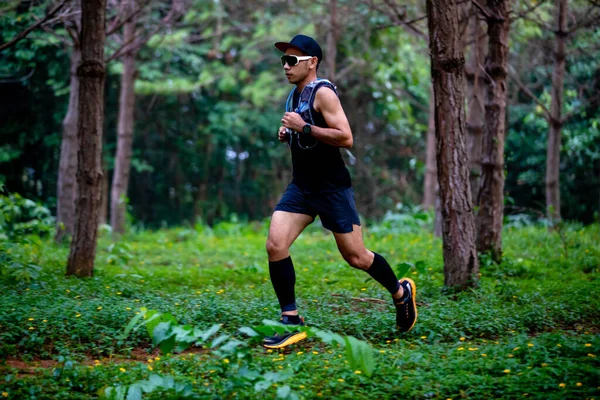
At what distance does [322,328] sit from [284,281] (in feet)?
1.84

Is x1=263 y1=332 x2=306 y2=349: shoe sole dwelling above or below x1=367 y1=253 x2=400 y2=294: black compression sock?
below

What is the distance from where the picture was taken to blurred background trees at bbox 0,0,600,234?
1678cm

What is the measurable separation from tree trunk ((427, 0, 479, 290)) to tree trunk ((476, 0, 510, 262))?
1.57 metres

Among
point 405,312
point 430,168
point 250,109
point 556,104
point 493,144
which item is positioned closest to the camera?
point 405,312

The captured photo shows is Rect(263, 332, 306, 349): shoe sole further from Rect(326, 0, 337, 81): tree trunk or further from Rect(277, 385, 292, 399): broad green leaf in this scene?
Rect(326, 0, 337, 81): tree trunk

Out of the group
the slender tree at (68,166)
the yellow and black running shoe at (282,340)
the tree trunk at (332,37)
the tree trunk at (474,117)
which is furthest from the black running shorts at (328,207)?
the tree trunk at (332,37)

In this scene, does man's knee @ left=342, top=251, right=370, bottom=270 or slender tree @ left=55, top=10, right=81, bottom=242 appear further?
slender tree @ left=55, top=10, right=81, bottom=242

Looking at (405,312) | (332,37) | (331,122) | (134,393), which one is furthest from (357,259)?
(332,37)

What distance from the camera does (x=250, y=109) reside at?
23.5 meters

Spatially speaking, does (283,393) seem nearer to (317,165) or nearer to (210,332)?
(210,332)

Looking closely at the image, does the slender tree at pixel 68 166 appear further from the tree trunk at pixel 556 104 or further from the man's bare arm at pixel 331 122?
the tree trunk at pixel 556 104

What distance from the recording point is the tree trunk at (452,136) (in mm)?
6914

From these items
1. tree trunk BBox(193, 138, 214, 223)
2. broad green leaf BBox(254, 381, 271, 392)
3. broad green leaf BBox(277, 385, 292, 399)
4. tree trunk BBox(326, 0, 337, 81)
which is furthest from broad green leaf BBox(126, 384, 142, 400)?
tree trunk BBox(193, 138, 214, 223)

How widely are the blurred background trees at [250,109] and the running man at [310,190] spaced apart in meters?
7.98
